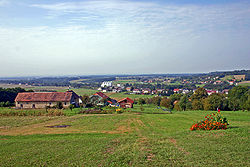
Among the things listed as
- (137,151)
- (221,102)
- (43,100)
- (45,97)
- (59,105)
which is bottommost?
(59,105)

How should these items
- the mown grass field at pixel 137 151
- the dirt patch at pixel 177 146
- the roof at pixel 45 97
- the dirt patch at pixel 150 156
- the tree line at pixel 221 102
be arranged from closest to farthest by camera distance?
the mown grass field at pixel 137 151
the dirt patch at pixel 150 156
the dirt patch at pixel 177 146
the roof at pixel 45 97
the tree line at pixel 221 102

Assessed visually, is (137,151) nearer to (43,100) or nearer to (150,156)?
(150,156)

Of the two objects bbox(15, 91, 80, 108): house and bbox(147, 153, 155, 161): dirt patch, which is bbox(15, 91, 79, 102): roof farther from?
bbox(147, 153, 155, 161): dirt patch

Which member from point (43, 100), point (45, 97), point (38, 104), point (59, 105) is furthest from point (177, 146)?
point (38, 104)

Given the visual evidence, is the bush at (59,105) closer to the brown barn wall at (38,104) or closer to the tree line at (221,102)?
the brown barn wall at (38,104)

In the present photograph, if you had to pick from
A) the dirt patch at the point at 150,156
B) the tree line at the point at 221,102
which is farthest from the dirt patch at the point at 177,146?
the tree line at the point at 221,102

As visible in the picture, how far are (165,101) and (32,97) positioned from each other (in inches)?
1574

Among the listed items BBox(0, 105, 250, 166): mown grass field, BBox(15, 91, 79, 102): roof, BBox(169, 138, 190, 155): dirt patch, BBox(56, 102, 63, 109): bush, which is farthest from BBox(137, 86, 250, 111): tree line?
BBox(169, 138, 190, 155): dirt patch

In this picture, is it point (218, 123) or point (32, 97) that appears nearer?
point (218, 123)

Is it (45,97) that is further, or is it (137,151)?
(45,97)

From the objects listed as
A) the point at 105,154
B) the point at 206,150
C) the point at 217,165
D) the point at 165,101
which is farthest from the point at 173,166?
the point at 165,101

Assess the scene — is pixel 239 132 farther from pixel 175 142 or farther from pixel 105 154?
pixel 105 154

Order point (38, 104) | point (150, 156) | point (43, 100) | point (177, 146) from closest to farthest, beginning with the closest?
point (150, 156)
point (177, 146)
point (43, 100)
point (38, 104)

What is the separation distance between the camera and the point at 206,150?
10.8m
